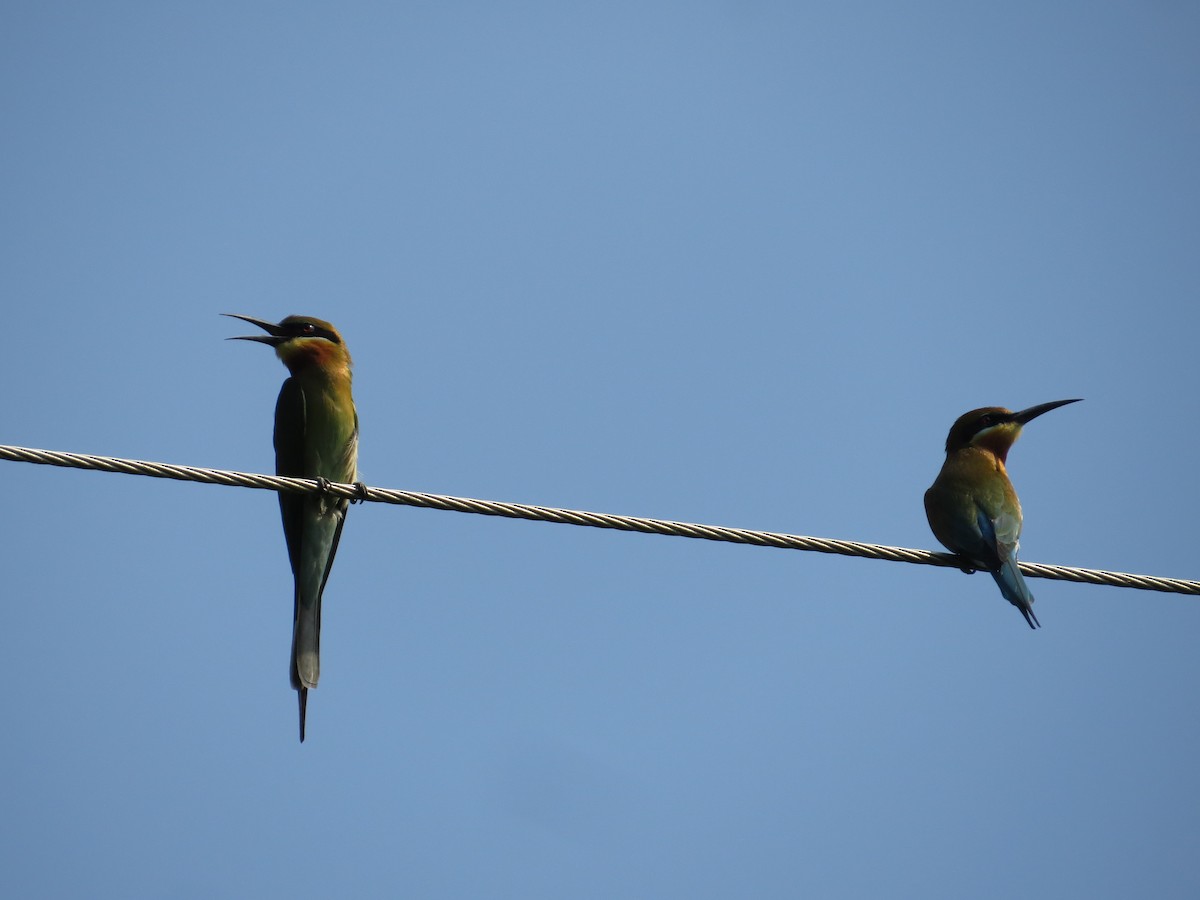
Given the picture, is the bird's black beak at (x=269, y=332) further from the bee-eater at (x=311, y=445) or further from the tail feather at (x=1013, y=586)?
the tail feather at (x=1013, y=586)

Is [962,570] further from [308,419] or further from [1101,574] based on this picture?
[308,419]

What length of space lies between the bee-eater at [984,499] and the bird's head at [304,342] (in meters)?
2.58

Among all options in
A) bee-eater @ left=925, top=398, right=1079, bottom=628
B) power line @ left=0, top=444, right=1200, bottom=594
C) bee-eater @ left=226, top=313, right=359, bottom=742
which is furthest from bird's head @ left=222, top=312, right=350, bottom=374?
bee-eater @ left=925, top=398, right=1079, bottom=628

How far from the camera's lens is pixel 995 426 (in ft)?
16.7

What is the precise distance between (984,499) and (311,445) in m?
2.70

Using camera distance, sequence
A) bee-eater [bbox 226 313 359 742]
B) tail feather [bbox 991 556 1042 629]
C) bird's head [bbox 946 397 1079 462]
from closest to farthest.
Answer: tail feather [bbox 991 556 1042 629] < bee-eater [bbox 226 313 359 742] < bird's head [bbox 946 397 1079 462]

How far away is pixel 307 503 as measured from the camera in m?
4.85

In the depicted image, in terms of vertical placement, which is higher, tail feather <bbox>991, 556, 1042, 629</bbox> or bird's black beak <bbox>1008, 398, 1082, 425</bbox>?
bird's black beak <bbox>1008, 398, 1082, 425</bbox>

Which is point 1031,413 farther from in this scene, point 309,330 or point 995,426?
point 309,330

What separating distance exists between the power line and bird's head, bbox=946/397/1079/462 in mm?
1564

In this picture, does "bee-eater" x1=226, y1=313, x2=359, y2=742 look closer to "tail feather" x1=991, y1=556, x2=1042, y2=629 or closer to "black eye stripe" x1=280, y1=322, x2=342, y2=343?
"black eye stripe" x1=280, y1=322, x2=342, y2=343

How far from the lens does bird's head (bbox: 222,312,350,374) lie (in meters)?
5.19

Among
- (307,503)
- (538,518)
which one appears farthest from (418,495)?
(307,503)

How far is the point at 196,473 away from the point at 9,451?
0.42 metres
